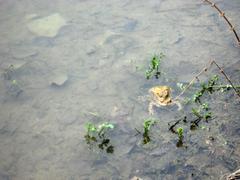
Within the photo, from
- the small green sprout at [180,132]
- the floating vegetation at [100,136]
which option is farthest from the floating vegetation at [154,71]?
the small green sprout at [180,132]

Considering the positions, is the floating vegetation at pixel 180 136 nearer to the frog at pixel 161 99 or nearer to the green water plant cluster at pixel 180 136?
the green water plant cluster at pixel 180 136

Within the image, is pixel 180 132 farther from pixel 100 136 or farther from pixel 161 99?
pixel 100 136

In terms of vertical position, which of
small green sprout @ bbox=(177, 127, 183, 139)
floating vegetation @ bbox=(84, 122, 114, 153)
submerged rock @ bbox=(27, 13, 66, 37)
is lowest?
floating vegetation @ bbox=(84, 122, 114, 153)

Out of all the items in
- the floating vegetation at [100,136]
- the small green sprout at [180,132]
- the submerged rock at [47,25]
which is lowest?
the floating vegetation at [100,136]

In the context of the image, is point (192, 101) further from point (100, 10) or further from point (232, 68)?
point (100, 10)

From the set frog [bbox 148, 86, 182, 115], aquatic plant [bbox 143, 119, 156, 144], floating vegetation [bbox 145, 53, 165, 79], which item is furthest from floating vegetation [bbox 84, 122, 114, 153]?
floating vegetation [bbox 145, 53, 165, 79]

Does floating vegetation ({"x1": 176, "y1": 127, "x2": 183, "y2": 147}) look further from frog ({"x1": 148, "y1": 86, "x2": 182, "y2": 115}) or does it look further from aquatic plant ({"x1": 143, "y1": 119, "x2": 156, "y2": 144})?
frog ({"x1": 148, "y1": 86, "x2": 182, "y2": 115})
